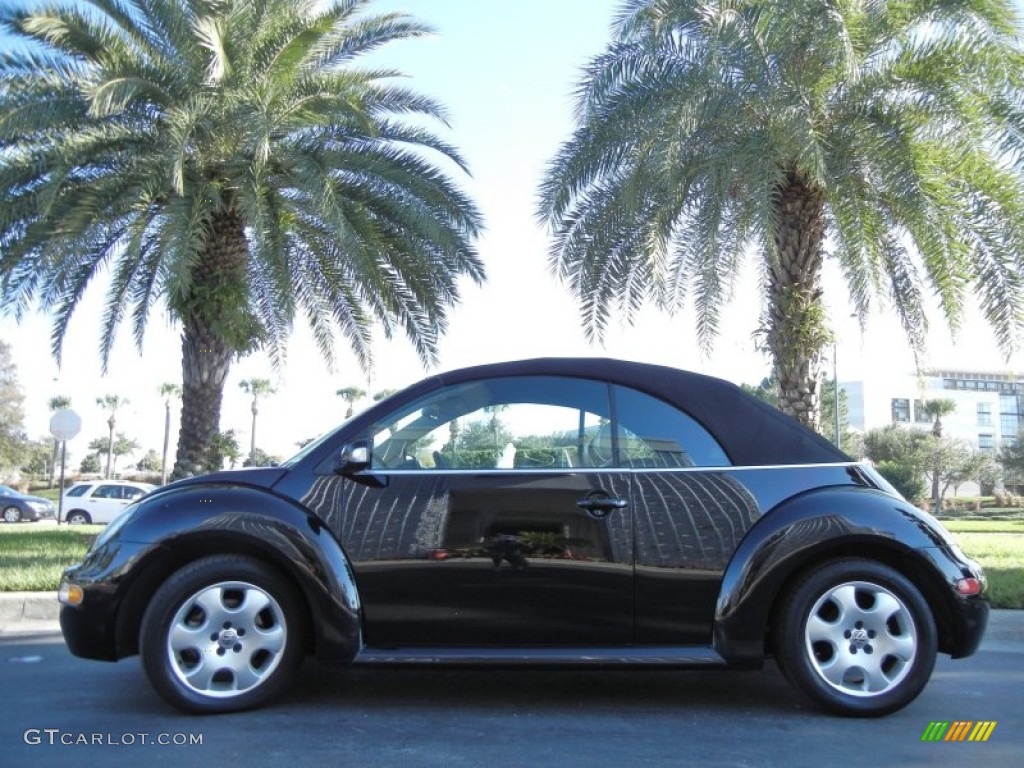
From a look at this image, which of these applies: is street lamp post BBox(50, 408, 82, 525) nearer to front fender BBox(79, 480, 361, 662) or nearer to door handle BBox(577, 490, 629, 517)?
front fender BBox(79, 480, 361, 662)

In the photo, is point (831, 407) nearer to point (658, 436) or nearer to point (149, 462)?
point (658, 436)

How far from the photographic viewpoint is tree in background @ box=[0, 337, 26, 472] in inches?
2094

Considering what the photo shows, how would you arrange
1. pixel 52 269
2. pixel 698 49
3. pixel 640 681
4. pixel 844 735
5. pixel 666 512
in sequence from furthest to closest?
pixel 52 269
pixel 698 49
pixel 640 681
pixel 666 512
pixel 844 735

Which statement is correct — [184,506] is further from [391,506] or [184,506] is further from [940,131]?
[940,131]

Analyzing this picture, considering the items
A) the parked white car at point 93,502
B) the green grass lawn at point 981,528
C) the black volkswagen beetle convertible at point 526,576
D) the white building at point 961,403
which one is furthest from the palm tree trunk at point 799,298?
the white building at point 961,403

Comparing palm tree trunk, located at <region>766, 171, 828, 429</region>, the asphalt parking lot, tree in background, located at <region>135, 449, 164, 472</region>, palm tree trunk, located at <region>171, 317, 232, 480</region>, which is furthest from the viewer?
tree in background, located at <region>135, 449, 164, 472</region>

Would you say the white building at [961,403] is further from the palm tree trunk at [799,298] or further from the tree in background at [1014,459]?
the palm tree trunk at [799,298]

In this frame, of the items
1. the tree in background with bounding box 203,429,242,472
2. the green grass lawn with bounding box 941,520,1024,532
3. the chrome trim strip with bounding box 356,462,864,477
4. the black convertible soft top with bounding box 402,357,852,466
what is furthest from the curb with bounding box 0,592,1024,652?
the green grass lawn with bounding box 941,520,1024,532

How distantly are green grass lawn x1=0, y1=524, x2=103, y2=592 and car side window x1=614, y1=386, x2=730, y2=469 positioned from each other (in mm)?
5184

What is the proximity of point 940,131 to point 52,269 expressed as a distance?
33.4 feet

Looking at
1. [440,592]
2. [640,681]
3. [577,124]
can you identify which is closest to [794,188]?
[577,124]

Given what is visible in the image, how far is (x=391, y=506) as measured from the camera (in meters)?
4.29

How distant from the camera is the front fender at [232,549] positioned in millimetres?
4184

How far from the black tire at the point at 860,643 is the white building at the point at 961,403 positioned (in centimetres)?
8962
